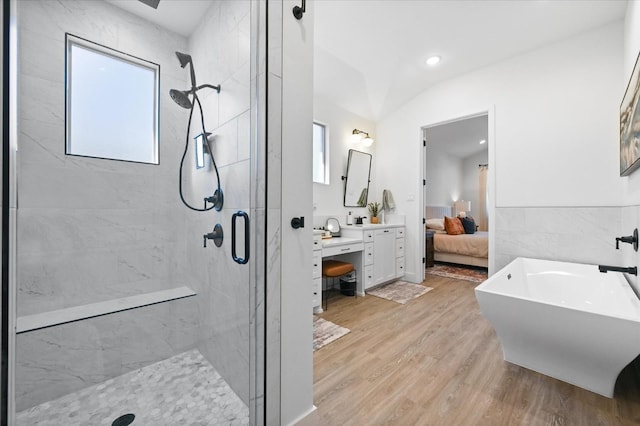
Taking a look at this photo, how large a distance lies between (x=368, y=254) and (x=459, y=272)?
215cm

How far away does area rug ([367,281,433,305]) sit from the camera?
131 inches

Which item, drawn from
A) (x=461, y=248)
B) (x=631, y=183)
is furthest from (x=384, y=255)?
(x=631, y=183)

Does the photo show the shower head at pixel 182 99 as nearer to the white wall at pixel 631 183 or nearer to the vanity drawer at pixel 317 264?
the vanity drawer at pixel 317 264

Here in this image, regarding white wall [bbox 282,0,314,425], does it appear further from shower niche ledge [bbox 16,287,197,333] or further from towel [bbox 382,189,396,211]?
towel [bbox 382,189,396,211]

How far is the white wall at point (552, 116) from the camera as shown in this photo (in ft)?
8.38

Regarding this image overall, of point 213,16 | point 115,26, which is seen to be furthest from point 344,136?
point 115,26

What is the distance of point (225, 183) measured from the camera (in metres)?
1.34

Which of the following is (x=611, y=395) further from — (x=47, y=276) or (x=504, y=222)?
(x=47, y=276)

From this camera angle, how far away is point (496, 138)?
10.5 ft

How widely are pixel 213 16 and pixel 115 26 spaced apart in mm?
444

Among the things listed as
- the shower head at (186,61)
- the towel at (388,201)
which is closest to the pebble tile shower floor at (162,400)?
the shower head at (186,61)

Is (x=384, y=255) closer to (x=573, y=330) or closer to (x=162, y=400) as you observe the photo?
(x=573, y=330)

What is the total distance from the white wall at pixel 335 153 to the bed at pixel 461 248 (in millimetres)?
1873

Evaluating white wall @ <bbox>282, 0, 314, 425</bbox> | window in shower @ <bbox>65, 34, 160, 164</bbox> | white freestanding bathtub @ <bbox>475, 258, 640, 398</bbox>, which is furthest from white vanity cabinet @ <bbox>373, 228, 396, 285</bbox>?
window in shower @ <bbox>65, 34, 160, 164</bbox>
